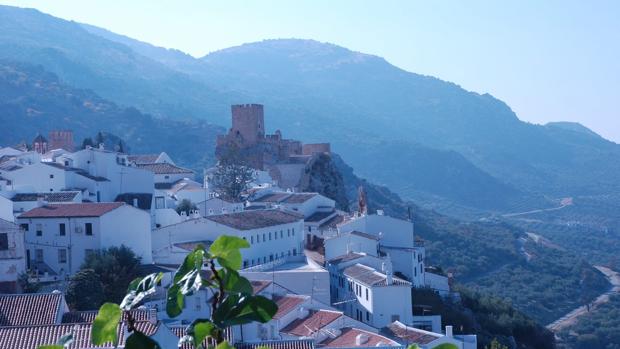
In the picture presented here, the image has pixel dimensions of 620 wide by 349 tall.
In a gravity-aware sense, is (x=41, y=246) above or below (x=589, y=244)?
above

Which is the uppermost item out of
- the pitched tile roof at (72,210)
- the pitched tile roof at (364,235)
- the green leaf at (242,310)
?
the green leaf at (242,310)

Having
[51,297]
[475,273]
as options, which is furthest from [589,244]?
[51,297]

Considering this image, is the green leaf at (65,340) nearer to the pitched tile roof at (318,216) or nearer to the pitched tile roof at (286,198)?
the pitched tile roof at (318,216)

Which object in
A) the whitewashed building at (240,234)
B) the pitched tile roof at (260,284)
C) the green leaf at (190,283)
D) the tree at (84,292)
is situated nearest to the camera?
the green leaf at (190,283)

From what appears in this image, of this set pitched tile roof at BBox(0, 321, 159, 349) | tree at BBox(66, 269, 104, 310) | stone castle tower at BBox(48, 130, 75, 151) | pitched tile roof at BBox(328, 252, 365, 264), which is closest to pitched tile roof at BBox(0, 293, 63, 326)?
pitched tile roof at BBox(0, 321, 159, 349)

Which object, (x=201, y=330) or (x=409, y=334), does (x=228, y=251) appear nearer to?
(x=201, y=330)

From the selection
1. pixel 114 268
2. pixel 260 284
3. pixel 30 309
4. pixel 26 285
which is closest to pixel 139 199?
pixel 114 268

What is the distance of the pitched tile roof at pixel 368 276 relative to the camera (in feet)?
107

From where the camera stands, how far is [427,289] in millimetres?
40125

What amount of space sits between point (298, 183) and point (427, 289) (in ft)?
70.1

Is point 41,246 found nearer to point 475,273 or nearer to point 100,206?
point 100,206

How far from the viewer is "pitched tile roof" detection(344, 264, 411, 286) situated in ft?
107

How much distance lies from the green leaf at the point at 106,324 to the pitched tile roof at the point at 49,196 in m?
31.7

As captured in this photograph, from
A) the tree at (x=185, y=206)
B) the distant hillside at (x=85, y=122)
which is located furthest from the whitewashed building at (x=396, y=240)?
the distant hillside at (x=85, y=122)
